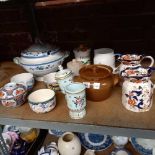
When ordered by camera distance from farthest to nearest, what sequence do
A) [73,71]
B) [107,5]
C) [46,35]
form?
[46,35] → [107,5] → [73,71]

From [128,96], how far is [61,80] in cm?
24

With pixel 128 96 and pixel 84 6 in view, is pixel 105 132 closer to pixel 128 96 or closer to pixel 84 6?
pixel 128 96

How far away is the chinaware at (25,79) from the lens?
0.92 meters

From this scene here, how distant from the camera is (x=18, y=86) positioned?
2.83 ft

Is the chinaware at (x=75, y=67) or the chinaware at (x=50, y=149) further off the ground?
the chinaware at (x=75, y=67)

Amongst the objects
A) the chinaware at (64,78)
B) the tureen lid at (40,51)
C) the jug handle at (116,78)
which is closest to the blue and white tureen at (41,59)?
the tureen lid at (40,51)

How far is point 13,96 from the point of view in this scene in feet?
2.68

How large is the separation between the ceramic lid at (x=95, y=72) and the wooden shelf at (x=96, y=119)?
10 centimetres

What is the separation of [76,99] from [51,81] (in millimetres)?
219

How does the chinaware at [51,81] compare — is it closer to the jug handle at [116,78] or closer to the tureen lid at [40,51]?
the tureen lid at [40,51]

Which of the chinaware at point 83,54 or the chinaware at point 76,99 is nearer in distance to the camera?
the chinaware at point 76,99

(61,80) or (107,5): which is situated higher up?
(107,5)

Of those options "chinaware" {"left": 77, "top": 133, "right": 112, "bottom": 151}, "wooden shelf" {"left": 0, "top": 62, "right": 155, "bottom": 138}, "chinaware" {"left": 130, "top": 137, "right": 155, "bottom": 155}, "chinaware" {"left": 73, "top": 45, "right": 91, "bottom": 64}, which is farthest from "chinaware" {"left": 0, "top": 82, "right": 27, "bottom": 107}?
"chinaware" {"left": 130, "top": 137, "right": 155, "bottom": 155}

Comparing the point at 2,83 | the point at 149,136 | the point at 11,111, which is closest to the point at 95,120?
the point at 149,136
